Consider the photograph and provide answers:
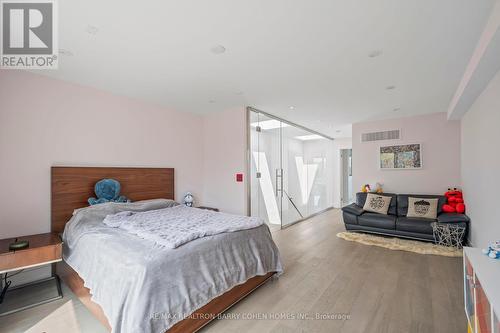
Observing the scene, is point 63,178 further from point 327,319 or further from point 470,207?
point 470,207

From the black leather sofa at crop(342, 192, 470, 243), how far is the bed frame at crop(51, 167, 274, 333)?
2.72m

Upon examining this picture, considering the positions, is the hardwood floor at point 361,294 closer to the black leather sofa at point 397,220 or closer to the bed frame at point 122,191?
the bed frame at point 122,191

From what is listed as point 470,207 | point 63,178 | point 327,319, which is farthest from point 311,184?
point 63,178

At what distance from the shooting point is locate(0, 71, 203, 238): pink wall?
2.52m

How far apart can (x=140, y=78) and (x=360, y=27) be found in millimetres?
2610

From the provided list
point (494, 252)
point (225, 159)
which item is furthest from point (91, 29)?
point (494, 252)

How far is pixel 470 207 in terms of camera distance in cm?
355

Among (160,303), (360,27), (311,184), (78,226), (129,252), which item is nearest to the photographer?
(160,303)

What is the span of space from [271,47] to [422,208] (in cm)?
422

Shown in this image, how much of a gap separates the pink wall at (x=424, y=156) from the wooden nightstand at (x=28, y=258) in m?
5.87

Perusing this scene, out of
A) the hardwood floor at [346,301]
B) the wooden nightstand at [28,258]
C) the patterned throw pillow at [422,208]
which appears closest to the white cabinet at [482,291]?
the hardwood floor at [346,301]

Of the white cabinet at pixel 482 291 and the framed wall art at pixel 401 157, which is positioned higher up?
the framed wall art at pixel 401 157

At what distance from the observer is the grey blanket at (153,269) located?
1491 mm

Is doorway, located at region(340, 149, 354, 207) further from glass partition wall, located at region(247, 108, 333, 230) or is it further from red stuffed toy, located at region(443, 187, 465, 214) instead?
red stuffed toy, located at region(443, 187, 465, 214)
